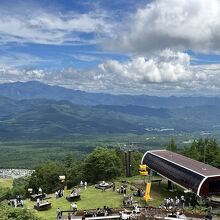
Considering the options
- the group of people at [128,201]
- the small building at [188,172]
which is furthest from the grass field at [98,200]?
the small building at [188,172]

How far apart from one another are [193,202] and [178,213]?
9.92 metres

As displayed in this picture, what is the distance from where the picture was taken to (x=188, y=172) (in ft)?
187

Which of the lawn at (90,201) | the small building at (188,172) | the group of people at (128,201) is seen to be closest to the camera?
the small building at (188,172)

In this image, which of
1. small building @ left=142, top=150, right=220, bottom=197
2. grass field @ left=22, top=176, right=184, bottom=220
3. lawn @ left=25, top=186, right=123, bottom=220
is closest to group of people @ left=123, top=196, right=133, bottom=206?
grass field @ left=22, top=176, right=184, bottom=220

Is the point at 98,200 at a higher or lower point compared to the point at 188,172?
lower

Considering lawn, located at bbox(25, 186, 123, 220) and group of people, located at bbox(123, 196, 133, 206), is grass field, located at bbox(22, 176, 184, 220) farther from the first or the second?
group of people, located at bbox(123, 196, 133, 206)

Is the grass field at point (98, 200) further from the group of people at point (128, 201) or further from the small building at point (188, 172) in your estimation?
the small building at point (188, 172)

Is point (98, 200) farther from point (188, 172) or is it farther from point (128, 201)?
point (188, 172)

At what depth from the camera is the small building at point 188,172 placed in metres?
52.2

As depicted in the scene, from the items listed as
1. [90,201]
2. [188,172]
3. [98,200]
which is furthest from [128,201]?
[188,172]

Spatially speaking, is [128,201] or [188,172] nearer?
[128,201]

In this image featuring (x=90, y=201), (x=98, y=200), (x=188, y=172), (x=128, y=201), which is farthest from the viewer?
(x=98, y=200)

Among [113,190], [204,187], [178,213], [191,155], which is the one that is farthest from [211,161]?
[178,213]

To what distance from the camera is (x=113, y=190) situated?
215ft
